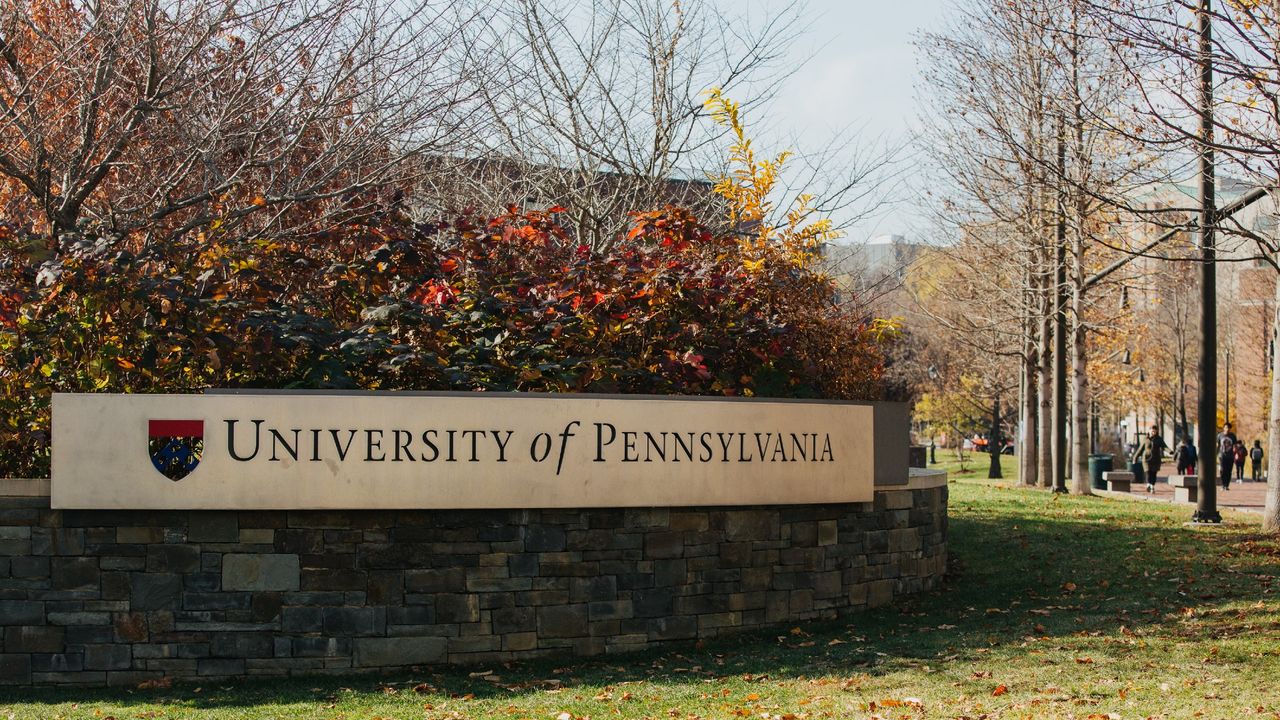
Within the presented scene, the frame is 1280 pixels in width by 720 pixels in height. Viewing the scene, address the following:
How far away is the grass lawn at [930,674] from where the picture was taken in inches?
238

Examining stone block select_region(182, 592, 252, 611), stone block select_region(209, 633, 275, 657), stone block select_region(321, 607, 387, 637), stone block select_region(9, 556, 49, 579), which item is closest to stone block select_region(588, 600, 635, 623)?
stone block select_region(321, 607, 387, 637)

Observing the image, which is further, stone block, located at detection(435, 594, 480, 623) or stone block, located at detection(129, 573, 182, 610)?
stone block, located at detection(435, 594, 480, 623)

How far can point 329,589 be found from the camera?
281 inches

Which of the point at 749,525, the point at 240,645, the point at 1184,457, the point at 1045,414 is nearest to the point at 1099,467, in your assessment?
→ the point at 1184,457

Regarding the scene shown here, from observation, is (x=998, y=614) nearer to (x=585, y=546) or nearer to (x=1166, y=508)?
(x=585, y=546)

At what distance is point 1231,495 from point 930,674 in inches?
842

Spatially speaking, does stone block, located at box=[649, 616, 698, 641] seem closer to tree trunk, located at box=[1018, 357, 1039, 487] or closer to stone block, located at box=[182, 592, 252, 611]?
stone block, located at box=[182, 592, 252, 611]

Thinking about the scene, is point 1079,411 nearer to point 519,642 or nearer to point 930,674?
point 930,674

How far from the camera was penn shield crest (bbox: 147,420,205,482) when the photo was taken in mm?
7094

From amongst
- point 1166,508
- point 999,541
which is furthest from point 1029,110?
point 999,541

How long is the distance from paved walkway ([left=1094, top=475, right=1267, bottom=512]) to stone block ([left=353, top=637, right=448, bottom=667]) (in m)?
13.9

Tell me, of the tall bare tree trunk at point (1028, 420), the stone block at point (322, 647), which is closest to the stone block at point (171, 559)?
the stone block at point (322, 647)

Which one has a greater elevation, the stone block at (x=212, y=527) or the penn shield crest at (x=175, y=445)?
the penn shield crest at (x=175, y=445)

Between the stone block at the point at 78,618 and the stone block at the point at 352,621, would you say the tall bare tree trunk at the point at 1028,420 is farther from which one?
the stone block at the point at 78,618
